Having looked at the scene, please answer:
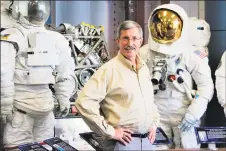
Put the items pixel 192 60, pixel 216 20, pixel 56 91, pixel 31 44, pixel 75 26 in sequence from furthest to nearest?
pixel 216 20 < pixel 192 60 < pixel 75 26 < pixel 56 91 < pixel 31 44

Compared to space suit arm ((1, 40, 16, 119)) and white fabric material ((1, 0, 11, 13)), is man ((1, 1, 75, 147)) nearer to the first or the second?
space suit arm ((1, 40, 16, 119))

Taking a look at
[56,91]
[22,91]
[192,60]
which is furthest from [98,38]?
[192,60]

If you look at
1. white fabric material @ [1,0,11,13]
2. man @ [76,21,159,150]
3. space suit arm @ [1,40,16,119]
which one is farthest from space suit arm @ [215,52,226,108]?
white fabric material @ [1,0,11,13]

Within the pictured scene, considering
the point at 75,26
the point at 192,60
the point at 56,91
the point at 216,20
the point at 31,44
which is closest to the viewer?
the point at 31,44

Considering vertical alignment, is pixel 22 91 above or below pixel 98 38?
below

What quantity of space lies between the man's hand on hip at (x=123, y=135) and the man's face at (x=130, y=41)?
33 cm

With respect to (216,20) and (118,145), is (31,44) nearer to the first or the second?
(118,145)

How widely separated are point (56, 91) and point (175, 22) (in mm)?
847

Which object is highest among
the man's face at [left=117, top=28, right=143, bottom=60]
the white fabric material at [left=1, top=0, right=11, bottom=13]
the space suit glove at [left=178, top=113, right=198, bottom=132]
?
the white fabric material at [left=1, top=0, right=11, bottom=13]

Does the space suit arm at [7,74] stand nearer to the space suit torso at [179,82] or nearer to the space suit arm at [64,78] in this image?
the space suit arm at [64,78]

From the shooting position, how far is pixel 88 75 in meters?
2.07

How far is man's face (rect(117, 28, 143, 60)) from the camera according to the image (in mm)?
1618

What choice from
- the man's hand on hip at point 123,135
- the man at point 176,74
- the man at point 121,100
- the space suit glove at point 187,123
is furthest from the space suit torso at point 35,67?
the space suit glove at point 187,123

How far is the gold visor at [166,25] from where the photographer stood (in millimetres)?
2301
